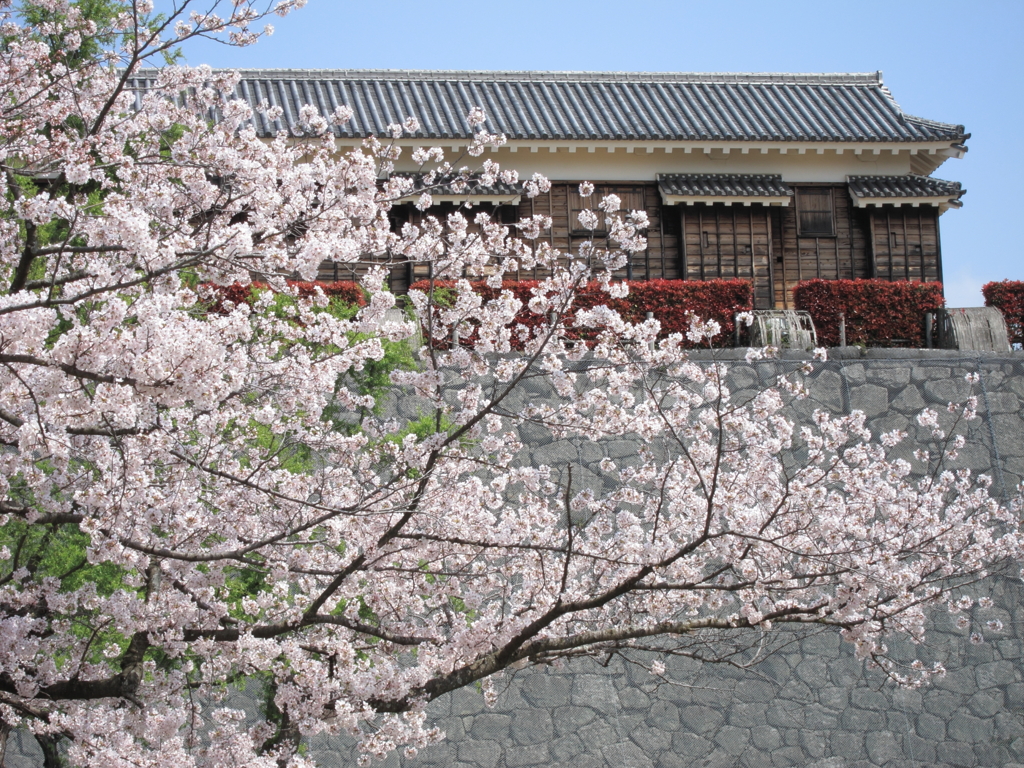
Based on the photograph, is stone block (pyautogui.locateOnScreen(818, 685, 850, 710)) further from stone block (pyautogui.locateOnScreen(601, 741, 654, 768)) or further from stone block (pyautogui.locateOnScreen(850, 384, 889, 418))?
stone block (pyautogui.locateOnScreen(850, 384, 889, 418))

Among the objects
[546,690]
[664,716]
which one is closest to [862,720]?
[664,716]

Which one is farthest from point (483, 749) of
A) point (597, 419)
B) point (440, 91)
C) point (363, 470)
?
point (440, 91)

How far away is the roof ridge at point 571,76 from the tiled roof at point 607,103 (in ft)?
0.05

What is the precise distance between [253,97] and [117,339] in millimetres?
12359

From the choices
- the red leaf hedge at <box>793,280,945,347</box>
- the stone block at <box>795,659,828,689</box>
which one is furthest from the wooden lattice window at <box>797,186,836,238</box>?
the stone block at <box>795,659,828,689</box>

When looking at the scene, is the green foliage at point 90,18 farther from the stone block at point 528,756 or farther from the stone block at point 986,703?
the stone block at point 986,703

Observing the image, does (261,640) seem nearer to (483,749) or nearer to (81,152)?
(81,152)

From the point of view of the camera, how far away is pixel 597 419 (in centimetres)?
494

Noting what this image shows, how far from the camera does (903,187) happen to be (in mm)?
13844

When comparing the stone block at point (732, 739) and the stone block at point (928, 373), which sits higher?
the stone block at point (928, 373)

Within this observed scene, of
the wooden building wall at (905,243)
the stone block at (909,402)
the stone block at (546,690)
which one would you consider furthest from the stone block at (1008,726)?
the wooden building wall at (905,243)

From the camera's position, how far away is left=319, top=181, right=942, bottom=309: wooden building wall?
541 inches

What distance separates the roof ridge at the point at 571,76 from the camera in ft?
50.3

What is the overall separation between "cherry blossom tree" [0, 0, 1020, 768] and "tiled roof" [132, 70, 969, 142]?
8.09 metres
